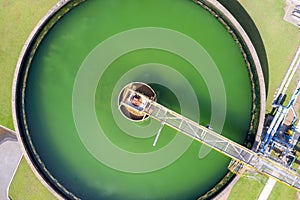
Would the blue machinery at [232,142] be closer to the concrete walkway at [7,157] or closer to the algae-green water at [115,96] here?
the algae-green water at [115,96]

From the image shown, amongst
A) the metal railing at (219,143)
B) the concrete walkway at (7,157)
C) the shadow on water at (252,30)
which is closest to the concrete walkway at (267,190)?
the metal railing at (219,143)

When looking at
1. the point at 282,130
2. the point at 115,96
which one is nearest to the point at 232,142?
the point at 282,130

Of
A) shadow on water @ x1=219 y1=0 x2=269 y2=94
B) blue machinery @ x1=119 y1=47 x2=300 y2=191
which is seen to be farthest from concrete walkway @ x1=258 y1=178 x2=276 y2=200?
shadow on water @ x1=219 y1=0 x2=269 y2=94

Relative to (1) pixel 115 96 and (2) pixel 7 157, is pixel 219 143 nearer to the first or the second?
(1) pixel 115 96

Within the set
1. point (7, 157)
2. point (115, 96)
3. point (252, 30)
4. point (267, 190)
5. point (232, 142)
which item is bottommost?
point (7, 157)

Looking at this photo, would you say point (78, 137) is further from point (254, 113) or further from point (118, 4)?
point (254, 113)

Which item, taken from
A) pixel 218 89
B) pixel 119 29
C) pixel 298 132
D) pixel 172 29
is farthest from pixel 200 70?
pixel 298 132
